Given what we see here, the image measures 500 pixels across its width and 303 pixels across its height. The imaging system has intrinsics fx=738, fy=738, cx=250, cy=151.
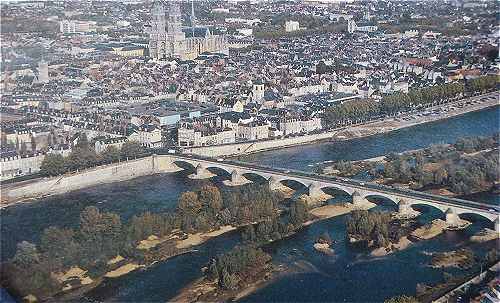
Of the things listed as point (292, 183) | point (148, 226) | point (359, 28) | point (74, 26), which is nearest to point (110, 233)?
point (148, 226)

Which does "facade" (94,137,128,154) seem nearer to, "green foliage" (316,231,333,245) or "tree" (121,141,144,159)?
"tree" (121,141,144,159)

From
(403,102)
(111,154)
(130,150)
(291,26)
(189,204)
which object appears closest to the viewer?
(189,204)

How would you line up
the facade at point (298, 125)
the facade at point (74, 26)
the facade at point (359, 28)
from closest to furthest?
the facade at point (298, 125), the facade at point (74, 26), the facade at point (359, 28)

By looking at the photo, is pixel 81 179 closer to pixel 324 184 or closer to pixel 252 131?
pixel 324 184

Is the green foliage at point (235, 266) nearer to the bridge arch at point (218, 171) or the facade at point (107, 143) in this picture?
the bridge arch at point (218, 171)

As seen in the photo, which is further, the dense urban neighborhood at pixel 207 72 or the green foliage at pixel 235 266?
the dense urban neighborhood at pixel 207 72

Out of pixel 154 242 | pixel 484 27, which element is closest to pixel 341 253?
pixel 154 242

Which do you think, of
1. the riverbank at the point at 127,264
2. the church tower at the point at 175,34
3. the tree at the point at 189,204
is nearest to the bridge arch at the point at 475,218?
the riverbank at the point at 127,264
